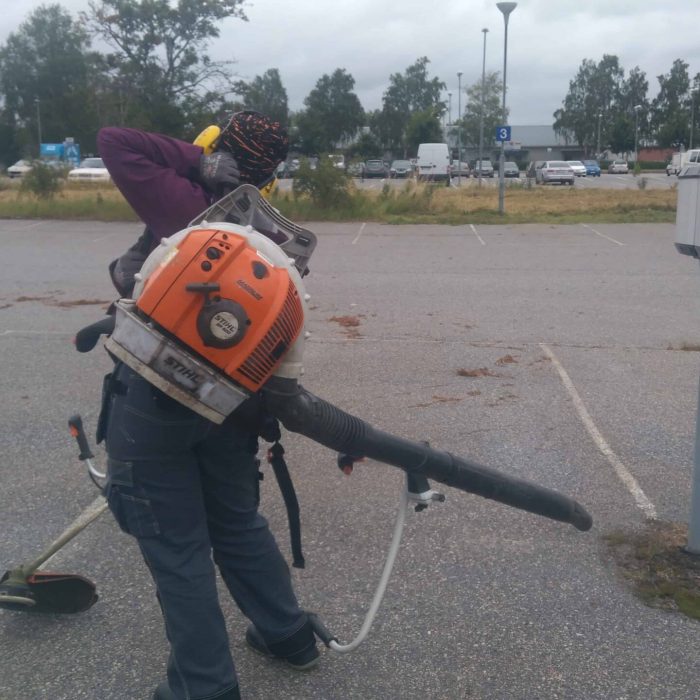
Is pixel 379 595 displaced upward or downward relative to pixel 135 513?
downward

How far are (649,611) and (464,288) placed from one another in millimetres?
9595

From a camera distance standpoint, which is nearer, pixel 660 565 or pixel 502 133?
pixel 660 565

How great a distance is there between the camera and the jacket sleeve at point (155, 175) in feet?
9.45

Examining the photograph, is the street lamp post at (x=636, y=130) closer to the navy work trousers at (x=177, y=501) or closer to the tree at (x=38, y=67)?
the tree at (x=38, y=67)

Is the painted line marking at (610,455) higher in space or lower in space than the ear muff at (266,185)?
lower

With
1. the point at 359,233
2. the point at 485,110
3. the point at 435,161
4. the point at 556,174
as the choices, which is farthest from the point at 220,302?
the point at 485,110

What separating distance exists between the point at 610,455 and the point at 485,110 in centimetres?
6670

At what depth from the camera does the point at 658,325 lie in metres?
10.2

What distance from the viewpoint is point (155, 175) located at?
2.90 meters

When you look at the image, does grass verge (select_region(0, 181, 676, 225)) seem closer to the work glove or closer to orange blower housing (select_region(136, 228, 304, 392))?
the work glove

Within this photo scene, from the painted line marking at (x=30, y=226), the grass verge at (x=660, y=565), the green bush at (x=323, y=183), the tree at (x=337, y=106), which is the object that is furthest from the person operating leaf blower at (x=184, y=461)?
the tree at (x=337, y=106)

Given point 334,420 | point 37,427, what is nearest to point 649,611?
point 334,420

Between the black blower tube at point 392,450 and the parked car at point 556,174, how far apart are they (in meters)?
53.0

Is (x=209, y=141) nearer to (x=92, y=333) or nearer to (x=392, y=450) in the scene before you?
(x=92, y=333)
